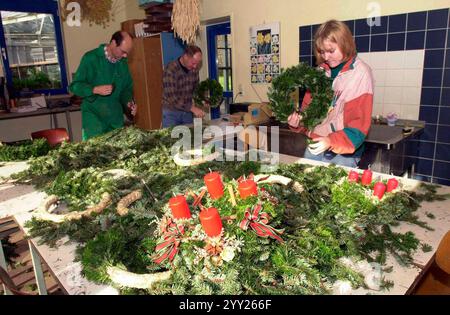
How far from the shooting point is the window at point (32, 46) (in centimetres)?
611

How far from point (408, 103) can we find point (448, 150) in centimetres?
65

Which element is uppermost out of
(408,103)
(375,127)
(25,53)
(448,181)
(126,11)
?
(126,11)

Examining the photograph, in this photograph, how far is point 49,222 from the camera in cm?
177

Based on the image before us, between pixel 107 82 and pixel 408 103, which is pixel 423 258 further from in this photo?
pixel 107 82

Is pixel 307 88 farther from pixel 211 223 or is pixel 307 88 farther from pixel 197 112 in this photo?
pixel 197 112

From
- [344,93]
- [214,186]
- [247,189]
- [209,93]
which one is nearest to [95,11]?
[209,93]

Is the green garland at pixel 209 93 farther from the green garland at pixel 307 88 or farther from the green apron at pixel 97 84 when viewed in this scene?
the green garland at pixel 307 88

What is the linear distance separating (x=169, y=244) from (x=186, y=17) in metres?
3.33

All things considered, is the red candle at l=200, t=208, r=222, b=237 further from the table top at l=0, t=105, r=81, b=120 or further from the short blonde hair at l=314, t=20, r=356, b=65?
the table top at l=0, t=105, r=81, b=120

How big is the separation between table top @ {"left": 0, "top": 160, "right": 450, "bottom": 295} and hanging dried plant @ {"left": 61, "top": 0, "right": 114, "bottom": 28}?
5338 millimetres

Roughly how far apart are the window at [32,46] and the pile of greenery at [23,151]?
3692 mm

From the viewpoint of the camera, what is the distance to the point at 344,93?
2.30 meters
